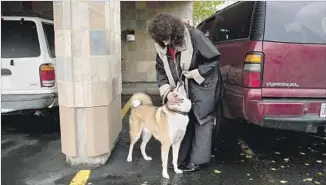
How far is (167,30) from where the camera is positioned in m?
3.61

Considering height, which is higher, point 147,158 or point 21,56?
point 21,56

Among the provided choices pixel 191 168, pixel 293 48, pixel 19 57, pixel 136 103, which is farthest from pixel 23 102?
pixel 293 48

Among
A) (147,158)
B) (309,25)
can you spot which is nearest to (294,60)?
(309,25)

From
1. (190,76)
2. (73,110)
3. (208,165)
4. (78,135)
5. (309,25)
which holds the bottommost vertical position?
(208,165)

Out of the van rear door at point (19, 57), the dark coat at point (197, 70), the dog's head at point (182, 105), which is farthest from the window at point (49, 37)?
the dog's head at point (182, 105)

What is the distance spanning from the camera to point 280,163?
4414 mm

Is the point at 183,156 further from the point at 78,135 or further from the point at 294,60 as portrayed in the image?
the point at 294,60

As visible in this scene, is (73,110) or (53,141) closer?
(73,110)

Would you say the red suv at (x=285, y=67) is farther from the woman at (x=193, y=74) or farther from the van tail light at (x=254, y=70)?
the woman at (x=193, y=74)

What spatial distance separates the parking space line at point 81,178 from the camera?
12.7 feet

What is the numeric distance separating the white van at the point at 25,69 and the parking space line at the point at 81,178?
1684mm

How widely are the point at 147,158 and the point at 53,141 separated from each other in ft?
5.78

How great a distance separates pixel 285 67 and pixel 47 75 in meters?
3.44

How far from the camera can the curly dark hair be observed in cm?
361
